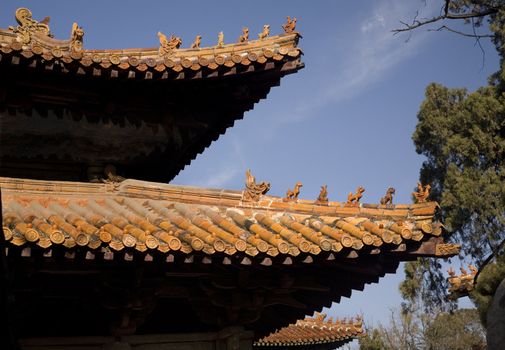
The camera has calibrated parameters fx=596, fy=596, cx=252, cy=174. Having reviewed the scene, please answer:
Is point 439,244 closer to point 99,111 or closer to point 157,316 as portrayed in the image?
point 157,316

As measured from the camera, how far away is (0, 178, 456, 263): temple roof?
6.16 m

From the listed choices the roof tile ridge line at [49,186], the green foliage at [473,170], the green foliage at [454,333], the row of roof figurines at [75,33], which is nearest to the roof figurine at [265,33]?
the row of roof figurines at [75,33]

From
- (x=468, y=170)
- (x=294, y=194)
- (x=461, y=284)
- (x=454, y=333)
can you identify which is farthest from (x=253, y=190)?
(x=454, y=333)

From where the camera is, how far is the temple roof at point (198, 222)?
616 centimetres

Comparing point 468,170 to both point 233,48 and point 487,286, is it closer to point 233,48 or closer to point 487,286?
point 487,286

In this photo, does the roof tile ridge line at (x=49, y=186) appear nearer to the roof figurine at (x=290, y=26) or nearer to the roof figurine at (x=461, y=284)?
the roof figurine at (x=290, y=26)

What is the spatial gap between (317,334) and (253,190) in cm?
1150

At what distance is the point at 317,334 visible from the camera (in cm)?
1853

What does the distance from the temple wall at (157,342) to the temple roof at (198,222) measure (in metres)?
1.48

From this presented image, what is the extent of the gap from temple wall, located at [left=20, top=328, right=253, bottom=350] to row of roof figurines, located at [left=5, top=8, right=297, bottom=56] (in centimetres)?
379

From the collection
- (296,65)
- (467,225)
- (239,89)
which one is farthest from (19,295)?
(467,225)

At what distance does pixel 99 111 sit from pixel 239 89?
206 centimetres

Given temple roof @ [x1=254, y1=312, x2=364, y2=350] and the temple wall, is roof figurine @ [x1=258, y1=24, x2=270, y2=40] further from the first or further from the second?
temple roof @ [x1=254, y1=312, x2=364, y2=350]

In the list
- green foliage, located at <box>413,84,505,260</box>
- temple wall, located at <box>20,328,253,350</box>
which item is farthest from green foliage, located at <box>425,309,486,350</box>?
temple wall, located at <box>20,328,253,350</box>
